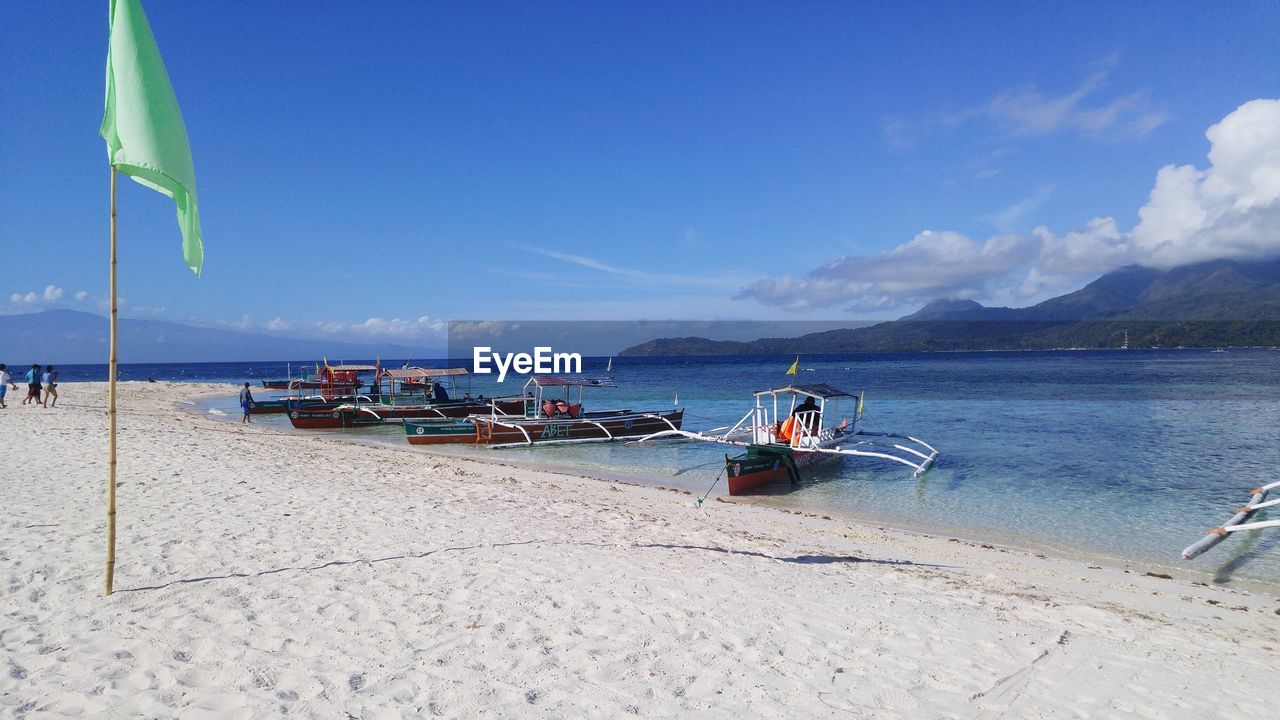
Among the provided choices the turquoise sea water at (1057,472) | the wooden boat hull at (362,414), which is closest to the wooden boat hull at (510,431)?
the turquoise sea water at (1057,472)

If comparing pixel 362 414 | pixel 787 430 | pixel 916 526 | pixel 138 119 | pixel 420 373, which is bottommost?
pixel 916 526

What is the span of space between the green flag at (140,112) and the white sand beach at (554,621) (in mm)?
3247

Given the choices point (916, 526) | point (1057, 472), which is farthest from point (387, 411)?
point (1057, 472)

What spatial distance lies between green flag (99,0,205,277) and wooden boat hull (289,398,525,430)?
22.7 m

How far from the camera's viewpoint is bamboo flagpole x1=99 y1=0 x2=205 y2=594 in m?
4.55

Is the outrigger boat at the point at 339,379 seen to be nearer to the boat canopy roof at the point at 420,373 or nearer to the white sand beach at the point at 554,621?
the boat canopy roof at the point at 420,373

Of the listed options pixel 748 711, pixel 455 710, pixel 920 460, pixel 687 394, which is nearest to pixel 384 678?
pixel 455 710

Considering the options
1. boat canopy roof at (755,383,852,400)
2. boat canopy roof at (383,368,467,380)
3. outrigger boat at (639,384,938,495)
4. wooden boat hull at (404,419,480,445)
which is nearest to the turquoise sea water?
outrigger boat at (639,384,938,495)

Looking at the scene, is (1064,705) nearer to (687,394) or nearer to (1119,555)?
(1119,555)

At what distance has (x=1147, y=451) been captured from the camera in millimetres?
20328

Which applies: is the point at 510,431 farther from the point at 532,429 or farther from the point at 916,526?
the point at 916,526

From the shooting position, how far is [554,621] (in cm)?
515

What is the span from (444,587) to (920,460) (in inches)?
653

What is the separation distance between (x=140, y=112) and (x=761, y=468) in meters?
13.1
